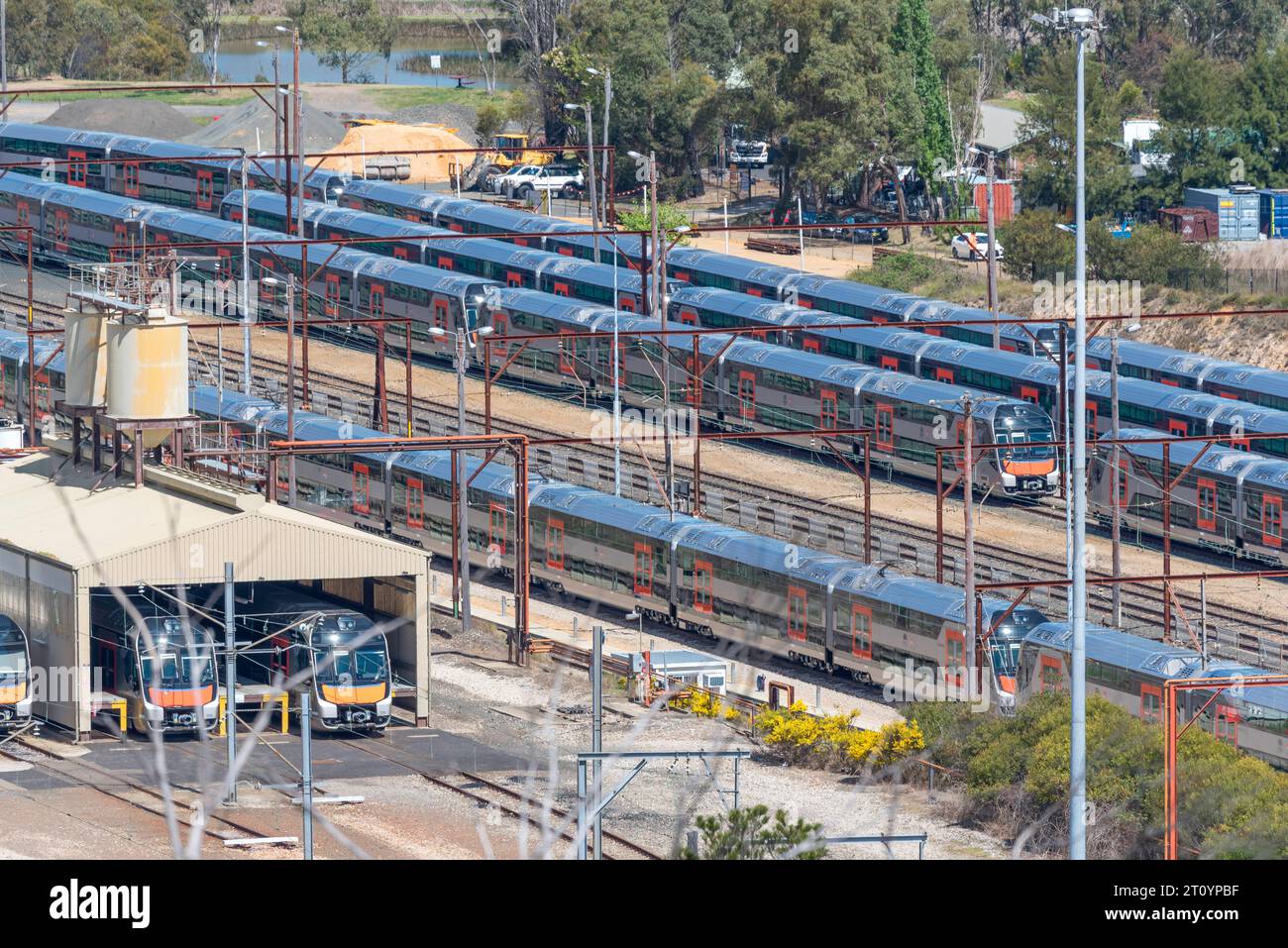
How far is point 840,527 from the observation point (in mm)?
50031

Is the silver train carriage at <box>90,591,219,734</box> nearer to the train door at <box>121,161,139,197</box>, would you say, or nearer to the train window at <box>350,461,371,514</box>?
the train window at <box>350,461,371,514</box>

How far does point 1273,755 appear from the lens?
1431 inches

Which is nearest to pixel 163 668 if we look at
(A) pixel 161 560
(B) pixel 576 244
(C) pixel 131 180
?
(A) pixel 161 560

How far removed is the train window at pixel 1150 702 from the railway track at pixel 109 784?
51.1 ft

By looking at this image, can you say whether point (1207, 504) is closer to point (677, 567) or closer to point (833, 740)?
point (677, 567)

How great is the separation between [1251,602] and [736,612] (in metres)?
11.5

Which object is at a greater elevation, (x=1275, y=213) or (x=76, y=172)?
(x=76, y=172)

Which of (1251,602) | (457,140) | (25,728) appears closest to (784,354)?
(1251,602)

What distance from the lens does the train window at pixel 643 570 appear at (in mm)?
46812

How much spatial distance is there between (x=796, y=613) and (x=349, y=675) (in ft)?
36.1

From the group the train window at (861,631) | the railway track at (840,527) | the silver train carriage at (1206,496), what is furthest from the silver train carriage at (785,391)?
the train window at (861,631)

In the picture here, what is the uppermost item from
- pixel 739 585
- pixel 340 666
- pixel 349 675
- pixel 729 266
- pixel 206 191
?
pixel 206 191

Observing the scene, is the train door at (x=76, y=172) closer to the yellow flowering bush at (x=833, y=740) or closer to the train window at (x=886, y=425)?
the train window at (x=886, y=425)

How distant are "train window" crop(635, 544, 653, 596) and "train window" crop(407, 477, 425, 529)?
6571mm
